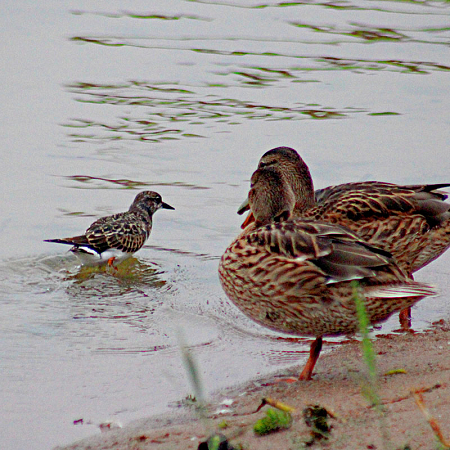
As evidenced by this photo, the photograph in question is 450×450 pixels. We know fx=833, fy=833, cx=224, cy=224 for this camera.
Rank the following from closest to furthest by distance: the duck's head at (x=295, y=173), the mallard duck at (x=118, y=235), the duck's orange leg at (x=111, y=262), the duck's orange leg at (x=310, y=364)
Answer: the duck's orange leg at (x=310, y=364)
the duck's head at (x=295, y=173)
the mallard duck at (x=118, y=235)
the duck's orange leg at (x=111, y=262)

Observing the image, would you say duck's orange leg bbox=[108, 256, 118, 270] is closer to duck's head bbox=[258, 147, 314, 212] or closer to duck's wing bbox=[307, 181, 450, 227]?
duck's head bbox=[258, 147, 314, 212]

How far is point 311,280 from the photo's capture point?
16.1 ft

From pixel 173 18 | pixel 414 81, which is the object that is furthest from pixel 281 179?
pixel 173 18

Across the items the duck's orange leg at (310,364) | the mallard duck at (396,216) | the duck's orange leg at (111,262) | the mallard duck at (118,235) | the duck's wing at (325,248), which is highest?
the duck's wing at (325,248)

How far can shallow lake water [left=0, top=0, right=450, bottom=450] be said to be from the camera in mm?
5703

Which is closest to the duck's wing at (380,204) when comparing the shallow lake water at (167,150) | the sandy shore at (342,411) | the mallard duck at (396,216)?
the mallard duck at (396,216)

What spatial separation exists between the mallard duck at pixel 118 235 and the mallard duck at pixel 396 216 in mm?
2301

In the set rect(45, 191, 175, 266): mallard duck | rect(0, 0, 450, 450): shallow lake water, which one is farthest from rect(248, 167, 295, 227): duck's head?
rect(45, 191, 175, 266): mallard duck

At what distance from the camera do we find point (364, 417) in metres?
3.91

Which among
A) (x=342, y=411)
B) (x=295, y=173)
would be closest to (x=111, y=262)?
(x=295, y=173)

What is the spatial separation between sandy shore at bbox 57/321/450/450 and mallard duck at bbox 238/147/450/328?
1098 millimetres

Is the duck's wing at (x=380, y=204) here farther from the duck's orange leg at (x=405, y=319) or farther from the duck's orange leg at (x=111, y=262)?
the duck's orange leg at (x=111, y=262)

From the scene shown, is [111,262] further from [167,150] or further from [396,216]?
[396,216]

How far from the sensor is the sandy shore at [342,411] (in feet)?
12.0
